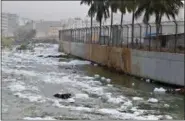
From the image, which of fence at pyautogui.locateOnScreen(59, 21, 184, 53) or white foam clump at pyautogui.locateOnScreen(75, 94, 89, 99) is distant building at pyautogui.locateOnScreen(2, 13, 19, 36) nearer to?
fence at pyautogui.locateOnScreen(59, 21, 184, 53)

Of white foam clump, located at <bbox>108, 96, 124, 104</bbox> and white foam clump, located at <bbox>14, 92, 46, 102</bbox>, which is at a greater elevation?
white foam clump, located at <bbox>14, 92, 46, 102</bbox>

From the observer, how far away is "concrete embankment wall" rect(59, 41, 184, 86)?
82.1ft

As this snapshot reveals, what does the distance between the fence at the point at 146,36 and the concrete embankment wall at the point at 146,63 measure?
3.14ft

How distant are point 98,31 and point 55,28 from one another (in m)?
120

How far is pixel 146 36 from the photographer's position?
117 ft

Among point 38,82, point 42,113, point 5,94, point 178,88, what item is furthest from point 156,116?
point 38,82

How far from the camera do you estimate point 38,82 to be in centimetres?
Result: 2612

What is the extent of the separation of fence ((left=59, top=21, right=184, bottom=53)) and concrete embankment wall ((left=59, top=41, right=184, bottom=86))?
958 millimetres

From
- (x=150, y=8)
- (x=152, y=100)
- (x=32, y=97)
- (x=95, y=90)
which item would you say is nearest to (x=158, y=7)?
(x=150, y=8)

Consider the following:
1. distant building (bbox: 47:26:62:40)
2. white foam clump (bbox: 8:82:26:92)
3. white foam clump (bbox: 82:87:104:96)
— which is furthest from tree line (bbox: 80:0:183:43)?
distant building (bbox: 47:26:62:40)

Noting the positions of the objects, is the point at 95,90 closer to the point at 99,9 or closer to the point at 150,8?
the point at 150,8

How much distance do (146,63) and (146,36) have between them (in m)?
6.18

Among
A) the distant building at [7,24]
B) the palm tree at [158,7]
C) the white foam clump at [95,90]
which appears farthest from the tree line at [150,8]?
the distant building at [7,24]

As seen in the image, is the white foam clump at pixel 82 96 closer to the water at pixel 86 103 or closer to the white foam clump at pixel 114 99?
the water at pixel 86 103
